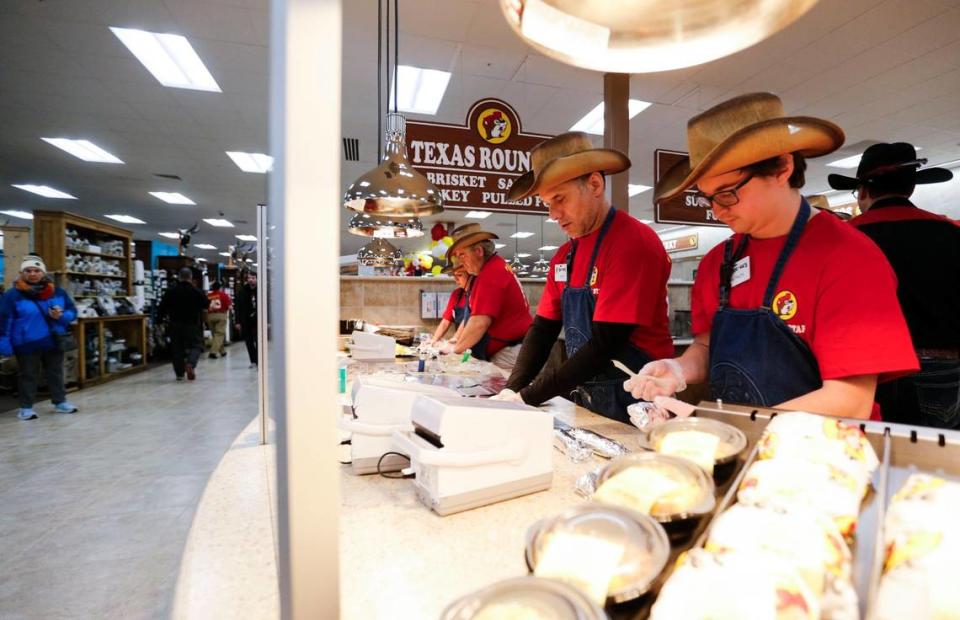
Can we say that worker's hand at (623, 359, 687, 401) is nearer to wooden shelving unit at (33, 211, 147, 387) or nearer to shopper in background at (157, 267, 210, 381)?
shopper in background at (157, 267, 210, 381)

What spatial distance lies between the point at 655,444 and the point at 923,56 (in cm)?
654

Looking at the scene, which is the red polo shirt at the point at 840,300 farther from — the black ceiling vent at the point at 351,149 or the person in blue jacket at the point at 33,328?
the person in blue jacket at the point at 33,328

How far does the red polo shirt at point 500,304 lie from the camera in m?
3.90

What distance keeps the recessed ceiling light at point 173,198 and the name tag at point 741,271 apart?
1257cm

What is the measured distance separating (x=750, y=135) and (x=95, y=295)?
10847mm

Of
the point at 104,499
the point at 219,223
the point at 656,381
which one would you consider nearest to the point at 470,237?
the point at 656,381

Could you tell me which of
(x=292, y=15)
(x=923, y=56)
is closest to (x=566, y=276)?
(x=292, y=15)

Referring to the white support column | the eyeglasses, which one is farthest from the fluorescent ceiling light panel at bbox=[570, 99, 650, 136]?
the white support column

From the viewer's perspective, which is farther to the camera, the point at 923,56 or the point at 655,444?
the point at 923,56

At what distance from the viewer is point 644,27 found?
39.2 inches

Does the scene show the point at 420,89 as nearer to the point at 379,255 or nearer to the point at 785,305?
the point at 379,255

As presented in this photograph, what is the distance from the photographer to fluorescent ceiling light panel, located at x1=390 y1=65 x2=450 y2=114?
549 cm

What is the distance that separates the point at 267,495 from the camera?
1.35 m

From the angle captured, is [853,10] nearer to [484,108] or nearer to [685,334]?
[484,108]
